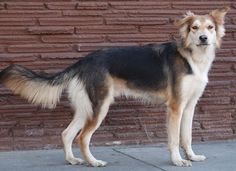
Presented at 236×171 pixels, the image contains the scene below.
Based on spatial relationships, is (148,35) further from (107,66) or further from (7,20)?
(7,20)

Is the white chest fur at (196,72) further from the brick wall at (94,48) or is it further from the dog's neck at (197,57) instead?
the brick wall at (94,48)

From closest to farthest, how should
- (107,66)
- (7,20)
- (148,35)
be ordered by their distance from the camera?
(107,66)
(7,20)
(148,35)

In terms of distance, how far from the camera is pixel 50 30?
26.3ft

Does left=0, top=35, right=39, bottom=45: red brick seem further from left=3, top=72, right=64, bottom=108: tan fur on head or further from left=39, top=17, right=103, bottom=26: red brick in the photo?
left=3, top=72, right=64, bottom=108: tan fur on head

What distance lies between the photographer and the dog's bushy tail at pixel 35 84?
7.07m

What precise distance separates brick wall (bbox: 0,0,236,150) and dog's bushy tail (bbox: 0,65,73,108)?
2.73 ft

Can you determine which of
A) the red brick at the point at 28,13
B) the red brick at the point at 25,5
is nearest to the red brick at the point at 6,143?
the red brick at the point at 28,13

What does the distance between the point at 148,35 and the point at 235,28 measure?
1.34 m

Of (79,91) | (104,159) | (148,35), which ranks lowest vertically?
(104,159)

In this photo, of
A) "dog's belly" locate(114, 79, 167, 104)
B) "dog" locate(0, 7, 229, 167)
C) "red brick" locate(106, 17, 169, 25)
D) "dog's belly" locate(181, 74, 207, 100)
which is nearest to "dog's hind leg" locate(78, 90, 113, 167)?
"dog" locate(0, 7, 229, 167)

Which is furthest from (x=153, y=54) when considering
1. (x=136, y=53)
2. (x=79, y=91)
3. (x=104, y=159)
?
(x=104, y=159)

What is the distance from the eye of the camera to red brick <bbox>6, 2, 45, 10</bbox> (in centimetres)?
788

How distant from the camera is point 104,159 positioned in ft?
24.9

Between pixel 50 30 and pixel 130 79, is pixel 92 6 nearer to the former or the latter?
pixel 50 30
